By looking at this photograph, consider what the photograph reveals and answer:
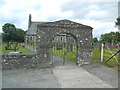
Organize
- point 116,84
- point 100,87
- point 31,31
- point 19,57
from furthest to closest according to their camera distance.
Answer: point 31,31, point 19,57, point 116,84, point 100,87

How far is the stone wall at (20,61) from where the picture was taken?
830 centimetres

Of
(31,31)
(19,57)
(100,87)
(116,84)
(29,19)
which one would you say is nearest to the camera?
(100,87)

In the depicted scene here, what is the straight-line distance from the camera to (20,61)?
838cm

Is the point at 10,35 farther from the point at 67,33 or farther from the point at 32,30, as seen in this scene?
the point at 67,33

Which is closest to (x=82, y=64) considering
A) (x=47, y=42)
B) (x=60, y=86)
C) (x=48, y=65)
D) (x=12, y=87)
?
(x=48, y=65)

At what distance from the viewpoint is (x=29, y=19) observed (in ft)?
181

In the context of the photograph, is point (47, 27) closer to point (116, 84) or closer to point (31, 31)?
point (116, 84)

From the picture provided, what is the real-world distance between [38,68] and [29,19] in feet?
165

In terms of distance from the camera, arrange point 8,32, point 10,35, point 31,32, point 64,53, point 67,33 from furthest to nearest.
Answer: point 8,32
point 10,35
point 31,32
point 64,53
point 67,33

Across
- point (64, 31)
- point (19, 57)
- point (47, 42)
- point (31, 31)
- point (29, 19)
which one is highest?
point (29, 19)

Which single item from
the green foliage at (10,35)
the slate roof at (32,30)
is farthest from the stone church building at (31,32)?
the green foliage at (10,35)

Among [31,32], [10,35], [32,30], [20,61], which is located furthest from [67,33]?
[10,35]

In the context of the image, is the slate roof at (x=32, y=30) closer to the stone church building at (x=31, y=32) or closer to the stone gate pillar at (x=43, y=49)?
the stone church building at (x=31, y=32)

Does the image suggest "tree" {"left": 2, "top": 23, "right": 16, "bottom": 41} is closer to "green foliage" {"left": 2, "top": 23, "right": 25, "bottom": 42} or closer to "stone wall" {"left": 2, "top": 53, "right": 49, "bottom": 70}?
"green foliage" {"left": 2, "top": 23, "right": 25, "bottom": 42}
